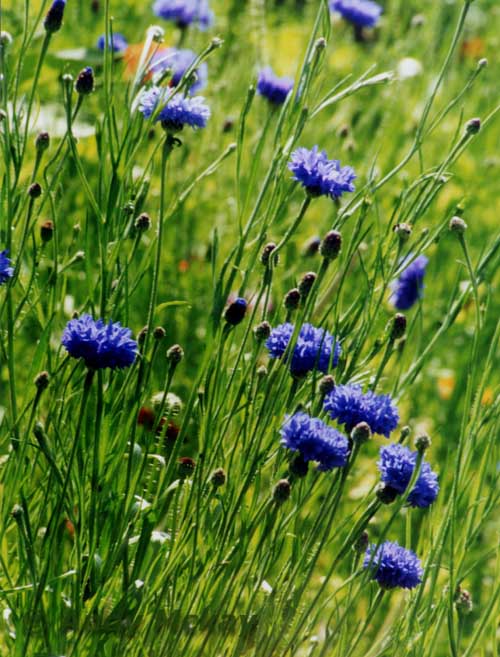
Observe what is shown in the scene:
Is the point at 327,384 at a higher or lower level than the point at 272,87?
lower

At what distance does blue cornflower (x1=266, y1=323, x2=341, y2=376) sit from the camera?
117 centimetres

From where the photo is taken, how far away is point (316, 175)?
1.25 m

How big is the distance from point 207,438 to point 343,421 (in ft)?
0.49

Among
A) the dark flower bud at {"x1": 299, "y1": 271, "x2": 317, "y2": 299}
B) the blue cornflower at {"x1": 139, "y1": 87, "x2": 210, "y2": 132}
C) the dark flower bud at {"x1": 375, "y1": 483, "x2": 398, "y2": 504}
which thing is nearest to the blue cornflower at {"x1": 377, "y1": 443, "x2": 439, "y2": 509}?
the dark flower bud at {"x1": 375, "y1": 483, "x2": 398, "y2": 504}

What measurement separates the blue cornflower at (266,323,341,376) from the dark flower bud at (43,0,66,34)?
1.42ft

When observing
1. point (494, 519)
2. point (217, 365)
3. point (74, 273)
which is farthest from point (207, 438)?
point (494, 519)

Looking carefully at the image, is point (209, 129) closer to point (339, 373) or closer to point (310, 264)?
point (310, 264)

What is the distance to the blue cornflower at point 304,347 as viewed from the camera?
117cm

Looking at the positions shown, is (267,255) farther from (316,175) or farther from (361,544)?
(361,544)

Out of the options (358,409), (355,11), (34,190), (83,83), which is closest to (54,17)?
(83,83)

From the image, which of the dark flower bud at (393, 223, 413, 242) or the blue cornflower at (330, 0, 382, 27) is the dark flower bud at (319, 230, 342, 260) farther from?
the blue cornflower at (330, 0, 382, 27)

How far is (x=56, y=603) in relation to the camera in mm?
1185

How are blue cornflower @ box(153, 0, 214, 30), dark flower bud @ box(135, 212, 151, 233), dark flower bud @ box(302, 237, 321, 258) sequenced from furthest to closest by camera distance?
blue cornflower @ box(153, 0, 214, 30) → dark flower bud @ box(302, 237, 321, 258) → dark flower bud @ box(135, 212, 151, 233)

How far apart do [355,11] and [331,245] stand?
1348 millimetres
